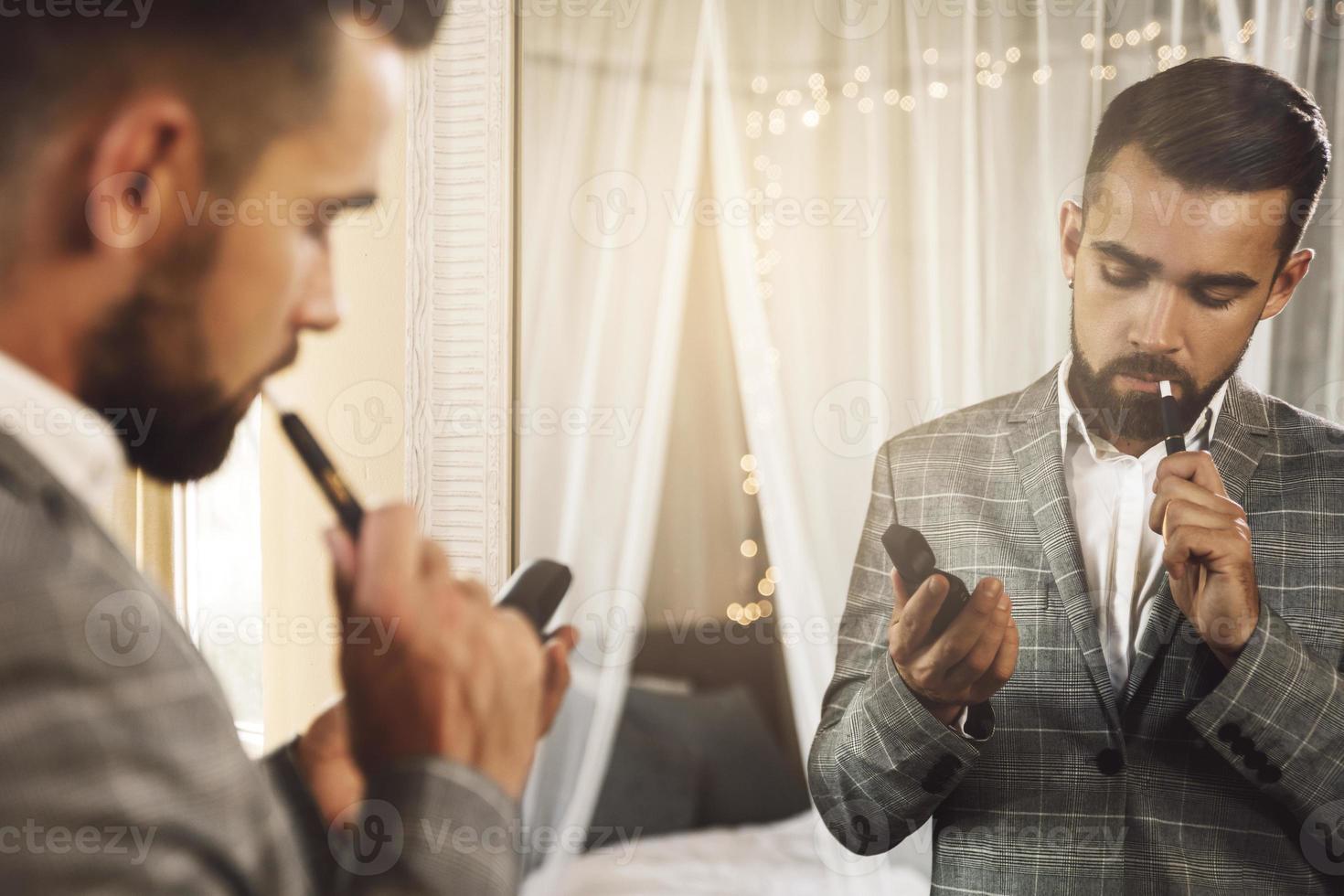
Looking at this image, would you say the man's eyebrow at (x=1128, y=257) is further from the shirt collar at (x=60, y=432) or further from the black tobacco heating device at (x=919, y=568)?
the shirt collar at (x=60, y=432)

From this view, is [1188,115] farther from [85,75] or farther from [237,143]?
[85,75]

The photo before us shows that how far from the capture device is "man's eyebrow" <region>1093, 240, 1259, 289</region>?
54.4 inches

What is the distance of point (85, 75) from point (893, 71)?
3.48 ft

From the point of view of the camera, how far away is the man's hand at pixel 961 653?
54.9 inches

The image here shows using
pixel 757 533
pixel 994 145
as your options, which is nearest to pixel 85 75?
pixel 757 533

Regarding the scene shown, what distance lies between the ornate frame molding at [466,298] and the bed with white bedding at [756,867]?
1.59 ft

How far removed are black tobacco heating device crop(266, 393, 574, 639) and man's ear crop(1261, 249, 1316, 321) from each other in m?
1.08

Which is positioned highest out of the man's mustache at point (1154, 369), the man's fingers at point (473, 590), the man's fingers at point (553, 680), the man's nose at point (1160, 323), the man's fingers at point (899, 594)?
the man's nose at point (1160, 323)

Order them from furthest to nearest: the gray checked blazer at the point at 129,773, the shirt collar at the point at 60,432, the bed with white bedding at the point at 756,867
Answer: the bed with white bedding at the point at 756,867
the shirt collar at the point at 60,432
the gray checked blazer at the point at 129,773

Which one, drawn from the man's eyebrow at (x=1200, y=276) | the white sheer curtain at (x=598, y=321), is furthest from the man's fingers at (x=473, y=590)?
the man's eyebrow at (x=1200, y=276)

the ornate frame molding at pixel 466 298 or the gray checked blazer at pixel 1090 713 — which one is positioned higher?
the ornate frame molding at pixel 466 298

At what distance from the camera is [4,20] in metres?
1.16

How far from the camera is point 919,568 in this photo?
1.44 meters

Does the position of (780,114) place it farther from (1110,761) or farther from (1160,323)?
(1110,761)
